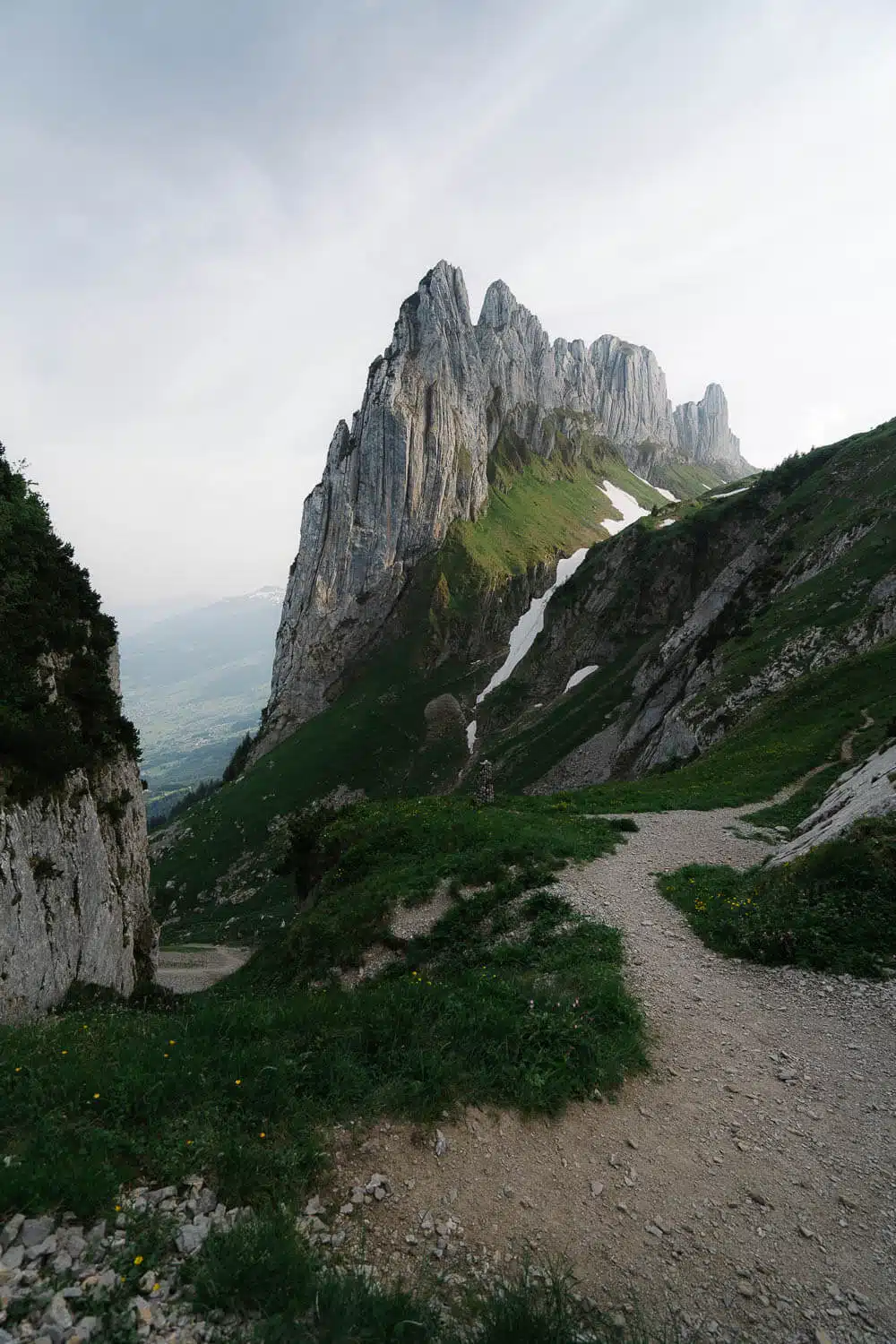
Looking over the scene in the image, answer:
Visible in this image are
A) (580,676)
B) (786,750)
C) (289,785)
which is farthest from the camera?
(289,785)

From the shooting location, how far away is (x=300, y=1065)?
904cm

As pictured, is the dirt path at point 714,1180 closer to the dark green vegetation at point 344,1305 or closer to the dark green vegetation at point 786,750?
the dark green vegetation at point 344,1305

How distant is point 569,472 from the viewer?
199 m

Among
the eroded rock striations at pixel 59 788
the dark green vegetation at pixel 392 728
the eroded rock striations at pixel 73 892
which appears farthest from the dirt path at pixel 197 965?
the eroded rock striations at pixel 59 788

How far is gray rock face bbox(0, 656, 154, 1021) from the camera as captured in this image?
640 inches

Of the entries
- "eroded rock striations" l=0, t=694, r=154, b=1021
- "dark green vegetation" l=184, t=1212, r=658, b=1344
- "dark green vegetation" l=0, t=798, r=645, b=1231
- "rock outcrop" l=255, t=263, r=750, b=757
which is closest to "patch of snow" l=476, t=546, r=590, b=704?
"rock outcrop" l=255, t=263, r=750, b=757

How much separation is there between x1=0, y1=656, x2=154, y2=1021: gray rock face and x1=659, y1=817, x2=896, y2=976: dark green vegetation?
61.1 feet

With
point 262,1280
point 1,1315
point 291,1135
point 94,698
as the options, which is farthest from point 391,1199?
point 94,698

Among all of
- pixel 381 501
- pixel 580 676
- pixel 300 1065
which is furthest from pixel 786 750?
pixel 381 501

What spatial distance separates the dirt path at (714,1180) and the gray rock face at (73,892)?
13562mm

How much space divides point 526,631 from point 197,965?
92.3 metres

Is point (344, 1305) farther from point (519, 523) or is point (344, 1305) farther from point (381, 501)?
point (519, 523)

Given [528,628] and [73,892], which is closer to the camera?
[73,892]

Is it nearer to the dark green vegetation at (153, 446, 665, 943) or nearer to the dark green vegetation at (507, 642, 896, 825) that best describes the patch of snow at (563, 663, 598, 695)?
the dark green vegetation at (153, 446, 665, 943)
